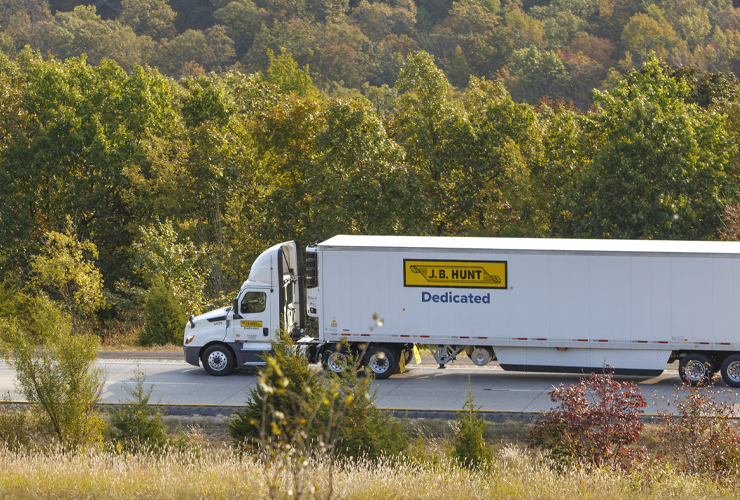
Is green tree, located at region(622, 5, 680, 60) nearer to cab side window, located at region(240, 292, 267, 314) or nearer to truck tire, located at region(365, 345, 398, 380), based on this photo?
truck tire, located at region(365, 345, 398, 380)

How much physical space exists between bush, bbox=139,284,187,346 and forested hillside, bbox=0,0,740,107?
247ft

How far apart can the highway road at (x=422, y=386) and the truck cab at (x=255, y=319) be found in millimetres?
545

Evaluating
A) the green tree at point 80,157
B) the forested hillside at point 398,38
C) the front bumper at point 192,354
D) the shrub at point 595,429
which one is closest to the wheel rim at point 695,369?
the shrub at point 595,429

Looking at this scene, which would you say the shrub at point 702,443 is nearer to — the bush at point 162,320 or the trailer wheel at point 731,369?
the trailer wheel at point 731,369

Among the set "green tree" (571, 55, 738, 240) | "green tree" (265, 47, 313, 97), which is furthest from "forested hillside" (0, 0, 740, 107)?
"green tree" (571, 55, 738, 240)

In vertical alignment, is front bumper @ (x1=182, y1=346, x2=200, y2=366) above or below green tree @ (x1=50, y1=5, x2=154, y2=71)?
A: below

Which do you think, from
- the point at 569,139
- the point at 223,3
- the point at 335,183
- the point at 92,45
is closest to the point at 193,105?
the point at 335,183

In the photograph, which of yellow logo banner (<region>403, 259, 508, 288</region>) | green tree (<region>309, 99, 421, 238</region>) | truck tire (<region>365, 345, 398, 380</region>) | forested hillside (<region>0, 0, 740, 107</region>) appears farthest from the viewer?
forested hillside (<region>0, 0, 740, 107</region>)

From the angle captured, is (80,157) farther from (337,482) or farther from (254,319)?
(337,482)

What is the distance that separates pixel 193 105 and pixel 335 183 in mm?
13149

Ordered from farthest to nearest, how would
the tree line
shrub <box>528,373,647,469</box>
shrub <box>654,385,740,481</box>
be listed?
the tree line
shrub <box>528,373,647,469</box>
shrub <box>654,385,740,481</box>

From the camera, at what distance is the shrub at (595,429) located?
11.7 meters

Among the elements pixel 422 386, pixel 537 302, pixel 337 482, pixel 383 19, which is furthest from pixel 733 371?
pixel 383 19

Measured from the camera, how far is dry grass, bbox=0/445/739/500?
8742 mm
